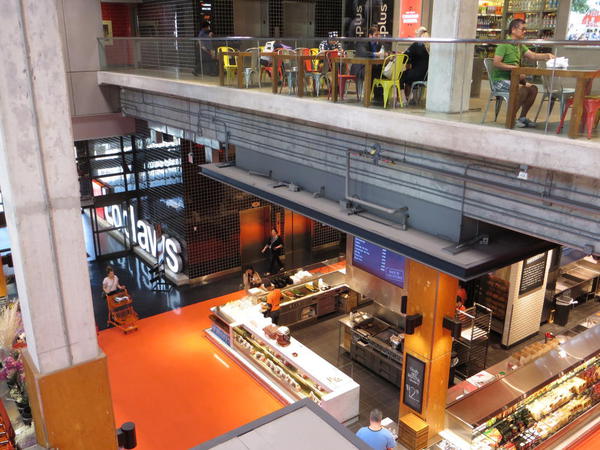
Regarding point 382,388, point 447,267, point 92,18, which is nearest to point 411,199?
point 447,267

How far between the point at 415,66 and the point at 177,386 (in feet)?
22.9

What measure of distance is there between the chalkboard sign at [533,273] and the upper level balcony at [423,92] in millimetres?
5731

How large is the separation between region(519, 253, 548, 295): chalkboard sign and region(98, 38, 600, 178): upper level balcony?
5.73 m

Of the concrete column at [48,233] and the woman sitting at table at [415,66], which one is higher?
the woman sitting at table at [415,66]

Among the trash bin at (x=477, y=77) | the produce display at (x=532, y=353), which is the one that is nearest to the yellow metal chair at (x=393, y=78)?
the trash bin at (x=477, y=77)

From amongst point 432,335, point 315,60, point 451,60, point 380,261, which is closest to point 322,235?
point 380,261

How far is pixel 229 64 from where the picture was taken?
870cm

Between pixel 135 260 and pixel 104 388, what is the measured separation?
432 inches

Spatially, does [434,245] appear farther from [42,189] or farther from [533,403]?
[42,189]

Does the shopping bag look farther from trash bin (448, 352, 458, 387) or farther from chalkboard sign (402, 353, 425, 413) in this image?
trash bin (448, 352, 458, 387)

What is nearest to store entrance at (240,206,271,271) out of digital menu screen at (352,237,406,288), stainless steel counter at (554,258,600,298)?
digital menu screen at (352,237,406,288)

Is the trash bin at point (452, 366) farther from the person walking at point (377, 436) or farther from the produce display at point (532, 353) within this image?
the person walking at point (377, 436)

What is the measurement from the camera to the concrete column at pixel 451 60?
561 cm

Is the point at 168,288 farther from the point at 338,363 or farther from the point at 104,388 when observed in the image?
the point at 104,388
